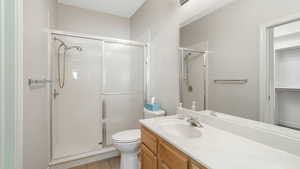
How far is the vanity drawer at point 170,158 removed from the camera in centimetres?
78

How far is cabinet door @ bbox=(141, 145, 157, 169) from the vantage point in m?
1.10

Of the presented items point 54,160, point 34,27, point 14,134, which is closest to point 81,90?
point 54,160

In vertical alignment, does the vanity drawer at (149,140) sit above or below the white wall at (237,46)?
below

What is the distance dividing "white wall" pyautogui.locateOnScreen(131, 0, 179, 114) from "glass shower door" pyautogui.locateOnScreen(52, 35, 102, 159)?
88cm

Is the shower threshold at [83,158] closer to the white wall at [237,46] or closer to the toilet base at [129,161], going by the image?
the toilet base at [129,161]

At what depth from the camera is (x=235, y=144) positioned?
2.73 feet

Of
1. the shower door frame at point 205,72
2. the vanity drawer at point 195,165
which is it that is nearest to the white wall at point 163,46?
the shower door frame at point 205,72

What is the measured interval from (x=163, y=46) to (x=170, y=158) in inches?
55.8

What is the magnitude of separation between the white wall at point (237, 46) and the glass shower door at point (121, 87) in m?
1.28

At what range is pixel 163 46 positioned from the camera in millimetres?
1819

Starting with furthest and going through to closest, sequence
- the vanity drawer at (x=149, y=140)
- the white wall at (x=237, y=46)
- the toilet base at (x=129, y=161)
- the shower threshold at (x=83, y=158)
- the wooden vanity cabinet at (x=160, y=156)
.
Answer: the shower threshold at (x=83, y=158) < the toilet base at (x=129, y=161) < the vanity drawer at (x=149, y=140) < the white wall at (x=237, y=46) < the wooden vanity cabinet at (x=160, y=156)

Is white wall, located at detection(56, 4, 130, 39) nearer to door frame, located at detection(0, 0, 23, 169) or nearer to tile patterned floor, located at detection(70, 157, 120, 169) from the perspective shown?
door frame, located at detection(0, 0, 23, 169)

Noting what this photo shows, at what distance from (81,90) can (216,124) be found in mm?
1963

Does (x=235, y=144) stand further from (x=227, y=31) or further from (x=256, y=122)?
(x=227, y=31)
